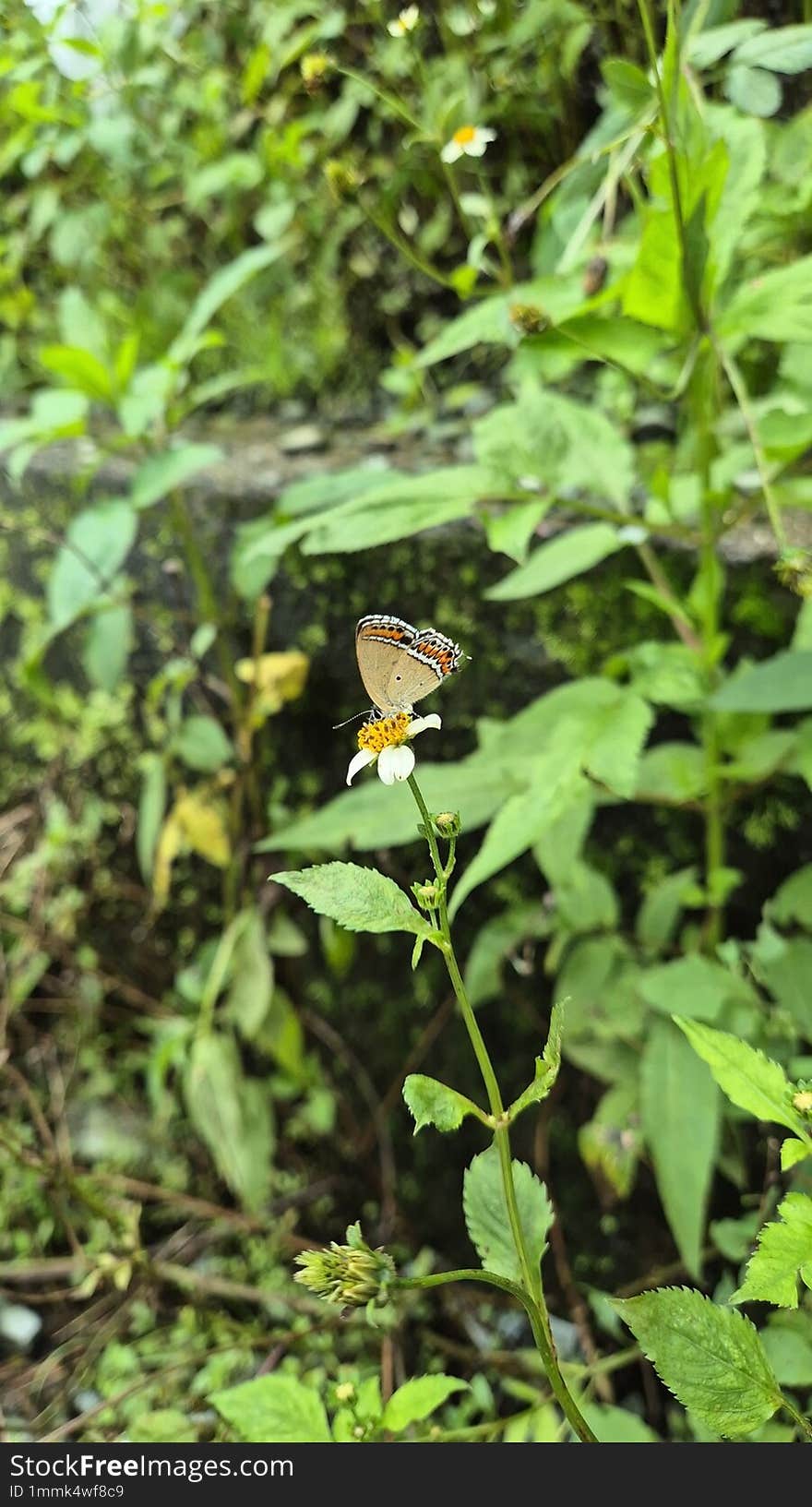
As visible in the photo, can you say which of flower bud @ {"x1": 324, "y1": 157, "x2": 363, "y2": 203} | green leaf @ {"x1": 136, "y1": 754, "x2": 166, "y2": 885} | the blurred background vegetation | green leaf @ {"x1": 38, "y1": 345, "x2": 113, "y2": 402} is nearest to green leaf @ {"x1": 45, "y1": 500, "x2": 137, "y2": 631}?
the blurred background vegetation

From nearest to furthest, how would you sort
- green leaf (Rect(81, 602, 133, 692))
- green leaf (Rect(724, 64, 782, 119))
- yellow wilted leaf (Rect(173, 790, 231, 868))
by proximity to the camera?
green leaf (Rect(724, 64, 782, 119)) < green leaf (Rect(81, 602, 133, 692)) < yellow wilted leaf (Rect(173, 790, 231, 868))

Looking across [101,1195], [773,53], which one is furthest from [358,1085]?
[773,53]

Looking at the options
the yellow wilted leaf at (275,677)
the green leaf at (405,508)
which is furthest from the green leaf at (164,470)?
the green leaf at (405,508)

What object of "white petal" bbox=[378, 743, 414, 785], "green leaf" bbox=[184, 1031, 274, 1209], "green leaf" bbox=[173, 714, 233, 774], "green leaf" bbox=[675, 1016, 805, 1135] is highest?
"white petal" bbox=[378, 743, 414, 785]

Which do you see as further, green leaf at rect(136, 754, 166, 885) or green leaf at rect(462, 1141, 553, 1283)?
green leaf at rect(136, 754, 166, 885)

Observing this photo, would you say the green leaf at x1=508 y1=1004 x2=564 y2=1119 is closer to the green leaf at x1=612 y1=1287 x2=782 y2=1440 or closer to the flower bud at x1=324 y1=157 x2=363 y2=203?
the green leaf at x1=612 y1=1287 x2=782 y2=1440

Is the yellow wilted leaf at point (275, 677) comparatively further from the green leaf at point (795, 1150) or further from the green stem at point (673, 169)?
the green leaf at point (795, 1150)

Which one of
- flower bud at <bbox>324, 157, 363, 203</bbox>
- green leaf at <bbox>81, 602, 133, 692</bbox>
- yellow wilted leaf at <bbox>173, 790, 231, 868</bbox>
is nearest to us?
flower bud at <bbox>324, 157, 363, 203</bbox>

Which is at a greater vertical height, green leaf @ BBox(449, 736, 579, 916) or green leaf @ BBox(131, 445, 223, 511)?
green leaf @ BBox(131, 445, 223, 511)
